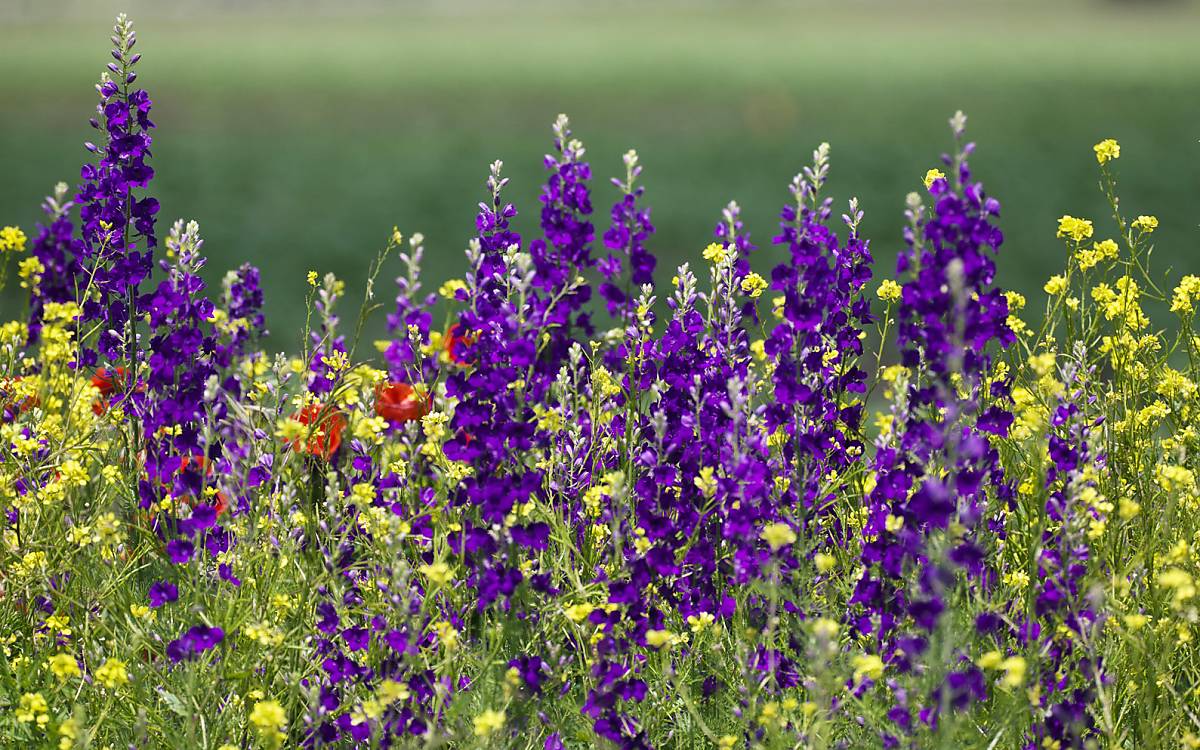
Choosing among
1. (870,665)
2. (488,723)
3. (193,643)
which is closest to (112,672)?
(193,643)

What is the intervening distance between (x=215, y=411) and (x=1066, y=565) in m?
1.96

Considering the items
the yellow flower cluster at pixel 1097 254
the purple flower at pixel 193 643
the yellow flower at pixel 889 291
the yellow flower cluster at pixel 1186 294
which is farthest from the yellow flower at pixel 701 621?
the yellow flower cluster at pixel 1186 294

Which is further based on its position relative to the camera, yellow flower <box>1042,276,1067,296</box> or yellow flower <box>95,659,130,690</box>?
yellow flower <box>1042,276,1067,296</box>

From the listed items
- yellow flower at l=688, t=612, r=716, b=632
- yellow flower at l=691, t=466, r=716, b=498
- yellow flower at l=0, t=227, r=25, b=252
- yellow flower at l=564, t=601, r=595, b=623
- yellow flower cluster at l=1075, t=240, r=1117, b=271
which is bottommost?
yellow flower at l=688, t=612, r=716, b=632

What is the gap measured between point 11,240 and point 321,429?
1.12 metres

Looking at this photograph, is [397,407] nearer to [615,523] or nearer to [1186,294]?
[615,523]

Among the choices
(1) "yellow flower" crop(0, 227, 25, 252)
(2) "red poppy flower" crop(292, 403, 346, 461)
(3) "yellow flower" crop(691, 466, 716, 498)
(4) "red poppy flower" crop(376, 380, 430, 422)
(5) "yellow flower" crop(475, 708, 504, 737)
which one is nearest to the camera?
(5) "yellow flower" crop(475, 708, 504, 737)

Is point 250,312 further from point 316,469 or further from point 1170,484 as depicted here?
point 1170,484

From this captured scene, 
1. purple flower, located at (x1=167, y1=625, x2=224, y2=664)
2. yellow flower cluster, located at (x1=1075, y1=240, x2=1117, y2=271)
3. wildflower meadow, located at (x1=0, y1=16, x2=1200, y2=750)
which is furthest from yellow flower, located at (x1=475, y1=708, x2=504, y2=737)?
yellow flower cluster, located at (x1=1075, y1=240, x2=1117, y2=271)

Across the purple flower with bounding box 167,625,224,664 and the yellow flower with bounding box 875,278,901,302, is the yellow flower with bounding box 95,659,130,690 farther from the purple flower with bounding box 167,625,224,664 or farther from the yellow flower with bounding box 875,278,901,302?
the yellow flower with bounding box 875,278,901,302

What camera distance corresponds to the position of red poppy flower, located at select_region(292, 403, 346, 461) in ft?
11.1

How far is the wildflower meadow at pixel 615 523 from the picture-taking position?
280 cm

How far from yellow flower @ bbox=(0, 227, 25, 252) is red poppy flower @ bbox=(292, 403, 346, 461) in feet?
3.37

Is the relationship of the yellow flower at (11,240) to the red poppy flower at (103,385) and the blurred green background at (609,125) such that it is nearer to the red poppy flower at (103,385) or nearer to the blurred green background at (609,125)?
the red poppy flower at (103,385)
